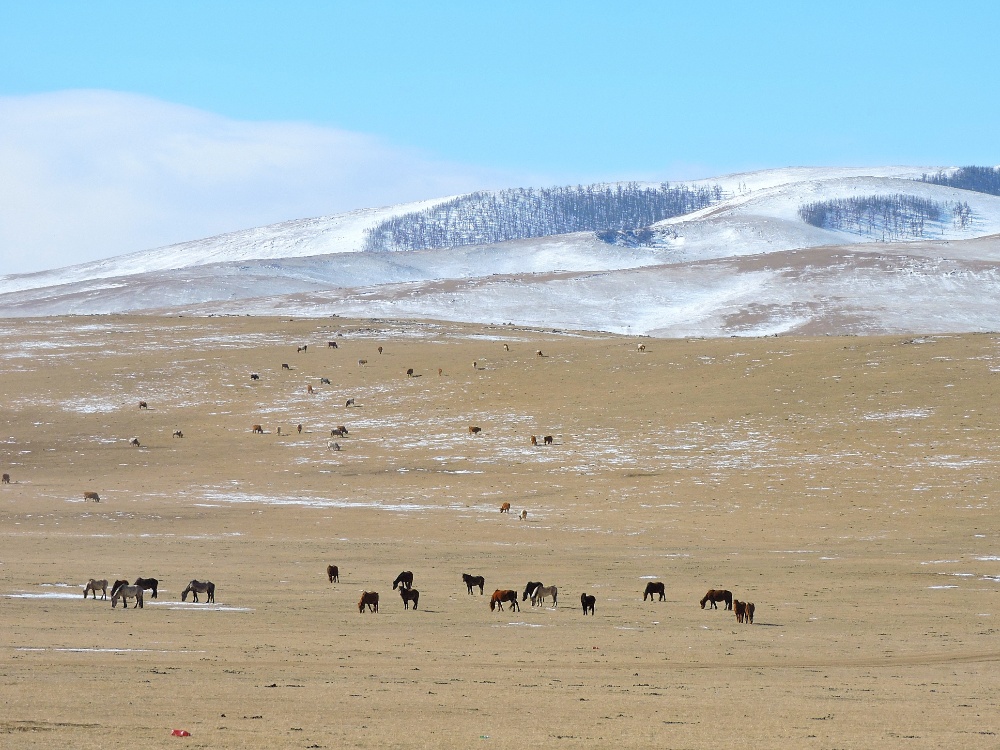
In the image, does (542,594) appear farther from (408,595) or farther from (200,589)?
(200,589)

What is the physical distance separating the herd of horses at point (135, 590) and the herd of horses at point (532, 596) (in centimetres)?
330

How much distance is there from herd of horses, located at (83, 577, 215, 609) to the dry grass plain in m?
0.36

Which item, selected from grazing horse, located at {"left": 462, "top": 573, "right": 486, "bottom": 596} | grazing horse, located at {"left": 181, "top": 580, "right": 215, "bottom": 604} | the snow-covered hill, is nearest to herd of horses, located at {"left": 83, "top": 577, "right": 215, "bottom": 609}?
grazing horse, located at {"left": 181, "top": 580, "right": 215, "bottom": 604}

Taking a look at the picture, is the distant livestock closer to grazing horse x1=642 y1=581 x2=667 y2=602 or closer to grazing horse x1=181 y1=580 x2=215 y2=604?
grazing horse x1=181 y1=580 x2=215 y2=604

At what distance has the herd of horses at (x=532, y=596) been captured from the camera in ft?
79.8

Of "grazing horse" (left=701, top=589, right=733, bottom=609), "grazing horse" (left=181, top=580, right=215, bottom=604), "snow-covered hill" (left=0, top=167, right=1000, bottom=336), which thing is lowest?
"grazing horse" (left=701, top=589, right=733, bottom=609)

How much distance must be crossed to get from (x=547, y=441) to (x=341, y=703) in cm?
4040

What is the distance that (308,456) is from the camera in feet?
177

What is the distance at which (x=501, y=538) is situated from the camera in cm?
3747

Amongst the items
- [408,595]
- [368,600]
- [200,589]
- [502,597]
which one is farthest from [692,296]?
[200,589]

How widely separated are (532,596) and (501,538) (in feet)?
38.4

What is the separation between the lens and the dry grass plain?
50.2ft

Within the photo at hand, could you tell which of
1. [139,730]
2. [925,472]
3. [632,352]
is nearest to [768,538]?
[925,472]

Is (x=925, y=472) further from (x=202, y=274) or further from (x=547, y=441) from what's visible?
(x=202, y=274)
